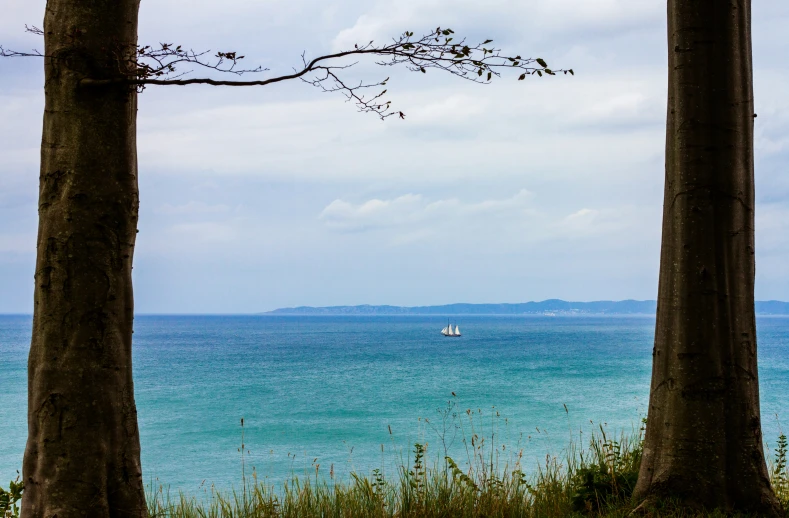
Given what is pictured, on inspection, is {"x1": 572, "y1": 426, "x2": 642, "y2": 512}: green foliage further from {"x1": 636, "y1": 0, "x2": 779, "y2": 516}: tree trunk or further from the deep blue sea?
the deep blue sea

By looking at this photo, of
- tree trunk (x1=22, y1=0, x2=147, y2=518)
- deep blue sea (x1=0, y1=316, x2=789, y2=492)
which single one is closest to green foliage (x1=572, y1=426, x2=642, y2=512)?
tree trunk (x1=22, y1=0, x2=147, y2=518)

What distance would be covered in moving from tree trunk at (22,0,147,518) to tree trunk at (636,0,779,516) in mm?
3418

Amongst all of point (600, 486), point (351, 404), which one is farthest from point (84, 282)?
point (351, 404)

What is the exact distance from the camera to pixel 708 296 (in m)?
4.73

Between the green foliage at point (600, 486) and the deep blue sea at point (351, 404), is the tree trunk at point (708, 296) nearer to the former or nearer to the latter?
the green foliage at point (600, 486)

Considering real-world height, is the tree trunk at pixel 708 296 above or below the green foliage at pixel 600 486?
above

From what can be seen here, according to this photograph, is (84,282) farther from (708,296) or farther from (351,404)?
(351,404)

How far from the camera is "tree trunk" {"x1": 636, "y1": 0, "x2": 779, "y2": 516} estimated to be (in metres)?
4.66

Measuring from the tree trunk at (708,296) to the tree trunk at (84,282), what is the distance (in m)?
3.42

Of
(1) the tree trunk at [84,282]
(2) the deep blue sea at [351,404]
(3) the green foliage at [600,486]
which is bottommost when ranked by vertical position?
(2) the deep blue sea at [351,404]

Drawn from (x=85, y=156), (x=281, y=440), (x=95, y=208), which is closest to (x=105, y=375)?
(x=95, y=208)

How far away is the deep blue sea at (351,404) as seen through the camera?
24938 mm

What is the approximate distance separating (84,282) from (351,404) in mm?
38087

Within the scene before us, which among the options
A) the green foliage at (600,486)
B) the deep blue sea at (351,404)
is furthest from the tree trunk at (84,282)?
the deep blue sea at (351,404)
